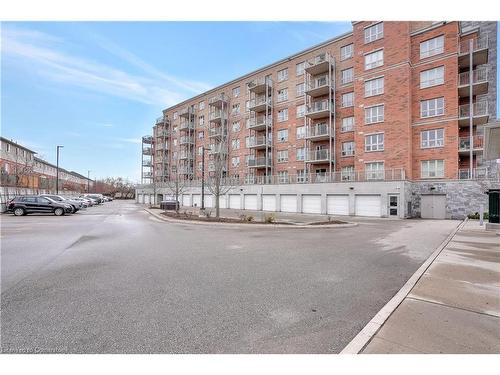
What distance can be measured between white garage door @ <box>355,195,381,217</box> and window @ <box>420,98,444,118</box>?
29.8 feet

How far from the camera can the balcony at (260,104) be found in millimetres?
36906

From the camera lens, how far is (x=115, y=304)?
4402 millimetres

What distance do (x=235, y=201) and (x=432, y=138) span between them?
78.5 feet

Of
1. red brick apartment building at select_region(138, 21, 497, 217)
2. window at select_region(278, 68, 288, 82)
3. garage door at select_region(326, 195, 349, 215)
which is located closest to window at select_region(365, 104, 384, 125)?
red brick apartment building at select_region(138, 21, 497, 217)

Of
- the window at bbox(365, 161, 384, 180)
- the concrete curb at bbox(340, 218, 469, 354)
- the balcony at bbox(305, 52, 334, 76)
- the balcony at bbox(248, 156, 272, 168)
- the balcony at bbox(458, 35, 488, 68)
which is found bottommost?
the concrete curb at bbox(340, 218, 469, 354)

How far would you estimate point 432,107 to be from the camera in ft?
→ 80.6

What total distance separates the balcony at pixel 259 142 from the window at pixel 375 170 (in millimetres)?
14040

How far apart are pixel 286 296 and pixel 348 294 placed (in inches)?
46.5

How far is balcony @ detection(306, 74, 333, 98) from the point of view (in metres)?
30.2

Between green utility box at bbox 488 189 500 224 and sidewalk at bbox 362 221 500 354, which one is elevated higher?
green utility box at bbox 488 189 500 224

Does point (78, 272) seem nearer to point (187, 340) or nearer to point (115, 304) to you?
point (115, 304)

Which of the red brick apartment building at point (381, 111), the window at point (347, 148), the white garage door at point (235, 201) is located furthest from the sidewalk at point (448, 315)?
the white garage door at point (235, 201)

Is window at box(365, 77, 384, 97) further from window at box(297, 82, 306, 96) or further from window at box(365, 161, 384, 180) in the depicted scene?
window at box(297, 82, 306, 96)

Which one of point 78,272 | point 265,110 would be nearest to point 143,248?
point 78,272
